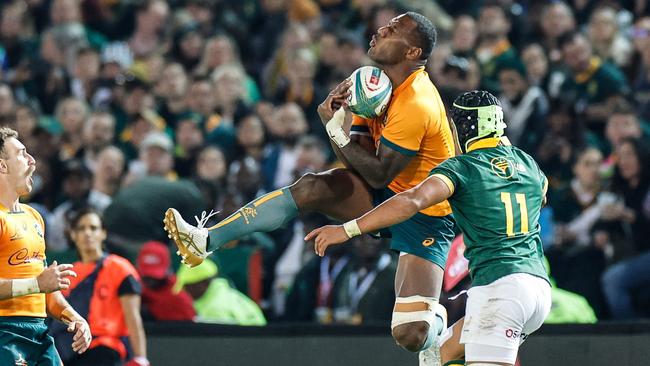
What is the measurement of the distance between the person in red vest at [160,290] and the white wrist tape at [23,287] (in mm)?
3615

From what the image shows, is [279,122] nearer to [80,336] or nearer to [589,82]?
[589,82]

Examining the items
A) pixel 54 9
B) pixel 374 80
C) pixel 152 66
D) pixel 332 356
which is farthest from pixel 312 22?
pixel 374 80

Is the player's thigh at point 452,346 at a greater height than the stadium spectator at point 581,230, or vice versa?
the player's thigh at point 452,346

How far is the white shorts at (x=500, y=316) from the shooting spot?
7.49 metres

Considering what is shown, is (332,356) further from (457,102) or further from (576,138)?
(576,138)

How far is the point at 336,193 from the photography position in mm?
8430

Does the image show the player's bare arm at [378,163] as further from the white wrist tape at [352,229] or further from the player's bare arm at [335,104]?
the white wrist tape at [352,229]

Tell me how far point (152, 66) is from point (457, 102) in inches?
315

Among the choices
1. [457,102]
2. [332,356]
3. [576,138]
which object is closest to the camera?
[457,102]

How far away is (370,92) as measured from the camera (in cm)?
832

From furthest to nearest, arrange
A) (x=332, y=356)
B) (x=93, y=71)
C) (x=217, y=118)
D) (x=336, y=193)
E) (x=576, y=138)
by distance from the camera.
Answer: (x=93, y=71) → (x=217, y=118) → (x=576, y=138) → (x=332, y=356) → (x=336, y=193)

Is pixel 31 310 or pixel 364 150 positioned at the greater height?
pixel 364 150

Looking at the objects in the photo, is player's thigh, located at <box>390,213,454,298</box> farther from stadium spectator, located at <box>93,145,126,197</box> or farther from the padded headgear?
stadium spectator, located at <box>93,145,126,197</box>

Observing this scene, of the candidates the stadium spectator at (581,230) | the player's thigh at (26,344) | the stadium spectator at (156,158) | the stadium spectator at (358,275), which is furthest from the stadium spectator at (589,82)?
the player's thigh at (26,344)
